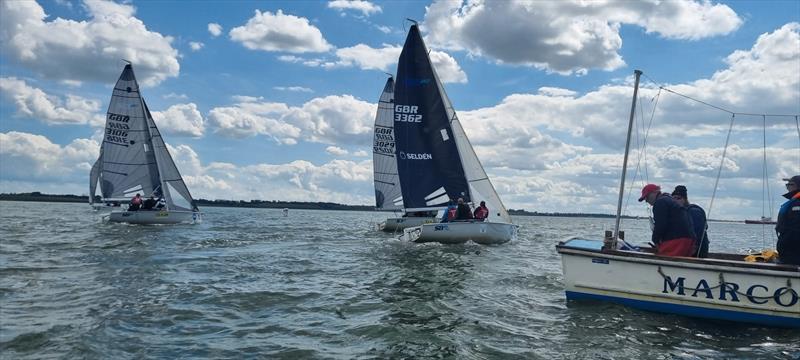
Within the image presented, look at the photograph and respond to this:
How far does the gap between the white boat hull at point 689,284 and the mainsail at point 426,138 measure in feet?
46.2

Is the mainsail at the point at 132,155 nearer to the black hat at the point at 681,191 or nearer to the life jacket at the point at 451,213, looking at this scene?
the life jacket at the point at 451,213

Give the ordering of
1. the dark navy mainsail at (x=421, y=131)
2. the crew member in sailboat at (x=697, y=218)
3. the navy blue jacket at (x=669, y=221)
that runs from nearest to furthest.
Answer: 1. the navy blue jacket at (x=669, y=221)
2. the crew member in sailboat at (x=697, y=218)
3. the dark navy mainsail at (x=421, y=131)

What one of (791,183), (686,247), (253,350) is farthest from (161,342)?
(791,183)

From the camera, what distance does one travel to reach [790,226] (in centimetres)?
Result: 870

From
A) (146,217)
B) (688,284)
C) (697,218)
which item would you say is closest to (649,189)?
(697,218)

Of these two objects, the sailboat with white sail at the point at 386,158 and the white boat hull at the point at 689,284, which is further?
the sailboat with white sail at the point at 386,158

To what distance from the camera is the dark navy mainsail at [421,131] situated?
2423 cm

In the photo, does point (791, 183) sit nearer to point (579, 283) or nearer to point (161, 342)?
point (579, 283)

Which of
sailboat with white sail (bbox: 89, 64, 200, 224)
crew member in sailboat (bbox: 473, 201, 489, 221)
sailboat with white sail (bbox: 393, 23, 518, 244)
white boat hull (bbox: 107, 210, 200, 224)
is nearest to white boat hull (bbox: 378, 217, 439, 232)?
sailboat with white sail (bbox: 393, 23, 518, 244)

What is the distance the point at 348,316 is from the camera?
8.98 meters

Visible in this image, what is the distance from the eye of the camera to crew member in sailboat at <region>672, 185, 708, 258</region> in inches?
395

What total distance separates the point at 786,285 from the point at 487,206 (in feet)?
48.9

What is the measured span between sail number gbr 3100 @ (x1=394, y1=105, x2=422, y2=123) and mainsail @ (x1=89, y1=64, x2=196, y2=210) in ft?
56.4

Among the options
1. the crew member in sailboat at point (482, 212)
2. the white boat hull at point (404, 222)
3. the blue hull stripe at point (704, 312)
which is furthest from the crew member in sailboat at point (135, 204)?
the blue hull stripe at point (704, 312)
